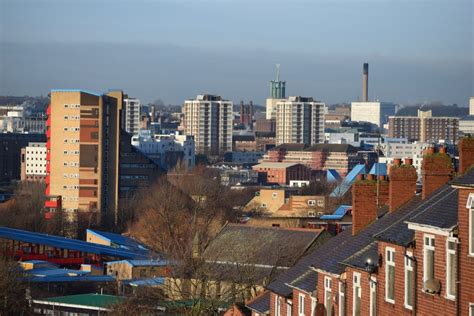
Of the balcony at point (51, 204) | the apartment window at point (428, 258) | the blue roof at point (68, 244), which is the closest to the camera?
the apartment window at point (428, 258)

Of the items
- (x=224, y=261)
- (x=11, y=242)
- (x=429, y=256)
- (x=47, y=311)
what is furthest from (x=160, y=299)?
(x=11, y=242)

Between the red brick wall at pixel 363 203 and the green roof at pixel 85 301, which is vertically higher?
the red brick wall at pixel 363 203

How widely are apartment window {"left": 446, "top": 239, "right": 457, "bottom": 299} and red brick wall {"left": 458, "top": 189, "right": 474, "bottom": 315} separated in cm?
24

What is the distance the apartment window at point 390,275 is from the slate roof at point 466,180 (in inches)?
109

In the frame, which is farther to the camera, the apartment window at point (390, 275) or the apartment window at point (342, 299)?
the apartment window at point (342, 299)

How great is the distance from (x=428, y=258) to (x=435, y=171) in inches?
151

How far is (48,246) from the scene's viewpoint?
77.8 meters

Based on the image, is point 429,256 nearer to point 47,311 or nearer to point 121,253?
point 47,311

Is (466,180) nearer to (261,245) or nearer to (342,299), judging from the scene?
(342,299)

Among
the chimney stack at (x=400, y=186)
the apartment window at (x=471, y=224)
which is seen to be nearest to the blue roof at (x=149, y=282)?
the chimney stack at (x=400, y=186)

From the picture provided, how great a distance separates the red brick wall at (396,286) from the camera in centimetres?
1875

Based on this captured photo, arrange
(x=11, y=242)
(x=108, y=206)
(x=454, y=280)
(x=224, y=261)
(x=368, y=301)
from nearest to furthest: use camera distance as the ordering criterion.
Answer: (x=454, y=280) < (x=368, y=301) < (x=224, y=261) < (x=11, y=242) < (x=108, y=206)

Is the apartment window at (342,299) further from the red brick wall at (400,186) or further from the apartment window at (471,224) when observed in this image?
the apartment window at (471,224)

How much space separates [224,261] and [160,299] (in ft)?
7.62
